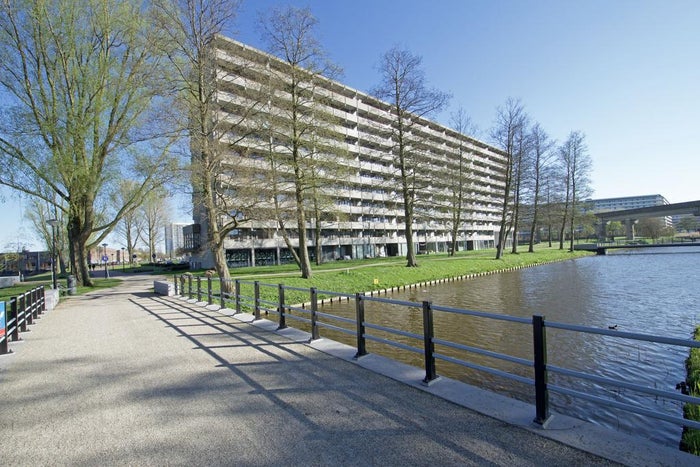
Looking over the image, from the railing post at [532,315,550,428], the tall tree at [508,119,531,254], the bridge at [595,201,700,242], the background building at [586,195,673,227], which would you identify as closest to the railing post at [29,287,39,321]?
the railing post at [532,315,550,428]

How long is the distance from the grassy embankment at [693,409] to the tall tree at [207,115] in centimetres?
1591

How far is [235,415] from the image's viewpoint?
452cm

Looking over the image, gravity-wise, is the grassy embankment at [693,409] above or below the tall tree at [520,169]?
below

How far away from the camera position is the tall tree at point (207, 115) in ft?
57.0

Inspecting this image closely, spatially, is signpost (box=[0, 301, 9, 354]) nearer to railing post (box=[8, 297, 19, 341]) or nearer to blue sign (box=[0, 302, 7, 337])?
blue sign (box=[0, 302, 7, 337])

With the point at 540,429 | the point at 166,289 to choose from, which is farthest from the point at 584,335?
the point at 166,289

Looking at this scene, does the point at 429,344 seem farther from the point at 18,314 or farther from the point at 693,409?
the point at 18,314

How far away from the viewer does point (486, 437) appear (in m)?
3.76

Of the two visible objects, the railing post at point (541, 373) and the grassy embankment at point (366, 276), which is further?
Result: the grassy embankment at point (366, 276)

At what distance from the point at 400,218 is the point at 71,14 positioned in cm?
5069

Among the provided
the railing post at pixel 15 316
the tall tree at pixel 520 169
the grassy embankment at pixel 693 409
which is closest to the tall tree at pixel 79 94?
the railing post at pixel 15 316

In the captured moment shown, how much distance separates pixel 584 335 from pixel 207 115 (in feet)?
55.2

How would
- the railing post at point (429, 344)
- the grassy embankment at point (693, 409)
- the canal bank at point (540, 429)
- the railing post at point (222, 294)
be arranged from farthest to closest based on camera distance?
the railing post at point (222, 294)
the railing post at point (429, 344)
the grassy embankment at point (693, 409)
the canal bank at point (540, 429)

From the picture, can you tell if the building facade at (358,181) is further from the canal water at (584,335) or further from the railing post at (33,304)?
the canal water at (584,335)
